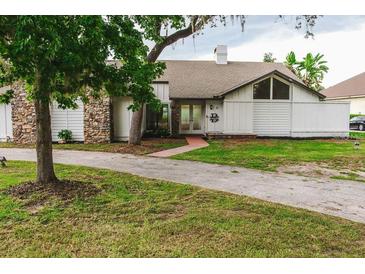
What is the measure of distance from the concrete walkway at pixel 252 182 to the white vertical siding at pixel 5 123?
4.86 m

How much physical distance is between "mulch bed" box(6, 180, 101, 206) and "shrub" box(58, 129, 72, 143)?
8.51 meters

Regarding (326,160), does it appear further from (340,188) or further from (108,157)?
(108,157)

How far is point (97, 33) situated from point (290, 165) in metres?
7.25

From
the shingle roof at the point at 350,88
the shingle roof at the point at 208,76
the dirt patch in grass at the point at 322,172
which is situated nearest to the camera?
the dirt patch in grass at the point at 322,172

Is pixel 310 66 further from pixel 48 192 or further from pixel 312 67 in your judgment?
pixel 48 192

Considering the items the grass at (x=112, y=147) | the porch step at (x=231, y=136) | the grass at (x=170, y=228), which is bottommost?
the grass at (x=170, y=228)

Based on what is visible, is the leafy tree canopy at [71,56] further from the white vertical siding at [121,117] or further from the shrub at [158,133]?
Result: the shrub at [158,133]

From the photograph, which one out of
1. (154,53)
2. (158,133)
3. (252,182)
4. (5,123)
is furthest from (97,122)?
(252,182)

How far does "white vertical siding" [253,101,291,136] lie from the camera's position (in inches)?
695

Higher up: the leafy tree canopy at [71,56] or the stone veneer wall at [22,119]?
the leafy tree canopy at [71,56]

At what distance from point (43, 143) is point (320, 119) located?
15985 mm

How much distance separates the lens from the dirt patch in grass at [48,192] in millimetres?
5624

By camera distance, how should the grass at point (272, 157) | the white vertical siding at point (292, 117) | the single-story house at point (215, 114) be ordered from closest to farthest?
1. the grass at point (272, 157)
2. the single-story house at point (215, 114)
3. the white vertical siding at point (292, 117)

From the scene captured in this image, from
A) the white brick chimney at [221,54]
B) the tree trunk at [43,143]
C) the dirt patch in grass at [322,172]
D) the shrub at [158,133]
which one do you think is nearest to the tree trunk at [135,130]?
the shrub at [158,133]
